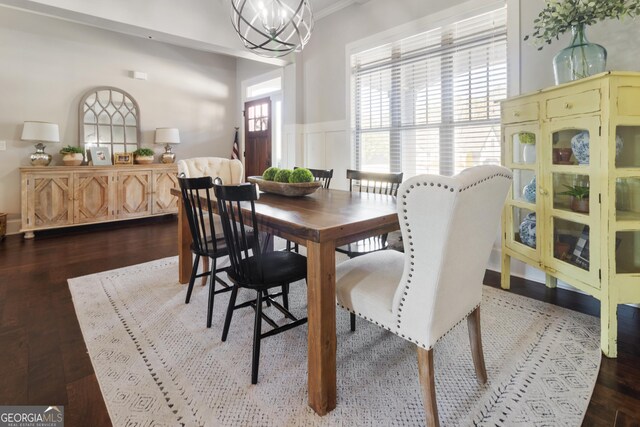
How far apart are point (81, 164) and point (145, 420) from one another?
483cm

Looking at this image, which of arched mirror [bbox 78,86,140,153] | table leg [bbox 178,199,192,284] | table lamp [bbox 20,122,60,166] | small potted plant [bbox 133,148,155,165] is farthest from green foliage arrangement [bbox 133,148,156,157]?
table leg [bbox 178,199,192,284]

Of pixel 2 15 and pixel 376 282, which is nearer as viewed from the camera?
pixel 376 282

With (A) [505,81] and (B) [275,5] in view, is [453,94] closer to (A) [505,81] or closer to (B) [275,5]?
(A) [505,81]

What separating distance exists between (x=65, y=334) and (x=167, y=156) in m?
4.25

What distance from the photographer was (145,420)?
1394 millimetres

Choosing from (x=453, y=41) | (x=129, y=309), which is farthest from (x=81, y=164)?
(x=453, y=41)

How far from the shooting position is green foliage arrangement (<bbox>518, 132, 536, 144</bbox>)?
2.43 m

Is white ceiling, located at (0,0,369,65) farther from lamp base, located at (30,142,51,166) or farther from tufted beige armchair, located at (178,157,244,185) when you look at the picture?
lamp base, located at (30,142,51,166)

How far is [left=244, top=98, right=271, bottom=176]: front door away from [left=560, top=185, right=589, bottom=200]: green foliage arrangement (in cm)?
464

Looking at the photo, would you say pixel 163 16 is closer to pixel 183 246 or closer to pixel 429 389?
pixel 183 246

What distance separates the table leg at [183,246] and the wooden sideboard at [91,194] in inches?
83.7

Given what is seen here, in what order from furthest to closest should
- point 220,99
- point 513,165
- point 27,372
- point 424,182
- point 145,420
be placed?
point 220,99 → point 513,165 → point 27,372 → point 145,420 → point 424,182

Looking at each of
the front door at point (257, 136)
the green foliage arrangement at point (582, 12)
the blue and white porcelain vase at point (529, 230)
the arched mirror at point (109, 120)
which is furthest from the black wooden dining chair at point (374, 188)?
the arched mirror at point (109, 120)

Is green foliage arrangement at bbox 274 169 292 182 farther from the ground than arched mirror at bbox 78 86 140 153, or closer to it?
closer to it
